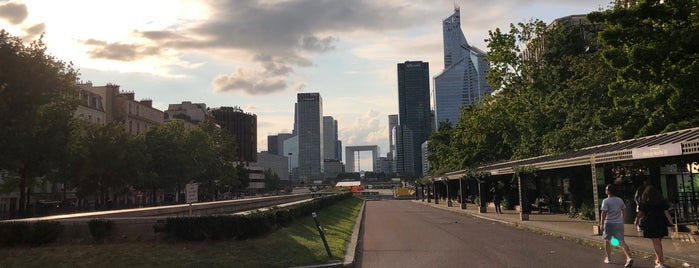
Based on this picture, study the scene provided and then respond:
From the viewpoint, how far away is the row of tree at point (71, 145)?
19.4m

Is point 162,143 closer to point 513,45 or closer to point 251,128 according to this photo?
point 513,45

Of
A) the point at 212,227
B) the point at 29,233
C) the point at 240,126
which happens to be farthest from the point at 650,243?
the point at 240,126

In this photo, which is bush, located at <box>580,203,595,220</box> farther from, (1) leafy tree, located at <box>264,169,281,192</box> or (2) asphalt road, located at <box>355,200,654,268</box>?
(1) leafy tree, located at <box>264,169,281,192</box>

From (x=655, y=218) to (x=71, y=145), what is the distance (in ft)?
127

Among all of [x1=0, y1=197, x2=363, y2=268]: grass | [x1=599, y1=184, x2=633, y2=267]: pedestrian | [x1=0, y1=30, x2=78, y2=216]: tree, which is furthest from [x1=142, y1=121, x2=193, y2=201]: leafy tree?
[x1=599, y1=184, x2=633, y2=267]: pedestrian

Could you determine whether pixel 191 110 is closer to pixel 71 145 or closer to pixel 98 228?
pixel 71 145

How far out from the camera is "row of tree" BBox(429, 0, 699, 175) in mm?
15156

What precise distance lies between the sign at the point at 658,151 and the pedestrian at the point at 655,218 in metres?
2.81

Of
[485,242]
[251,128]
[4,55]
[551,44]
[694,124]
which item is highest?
[251,128]

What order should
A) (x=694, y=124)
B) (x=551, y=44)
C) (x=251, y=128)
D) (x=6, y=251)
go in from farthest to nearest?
1. (x=251, y=128)
2. (x=551, y=44)
3. (x=694, y=124)
4. (x=6, y=251)

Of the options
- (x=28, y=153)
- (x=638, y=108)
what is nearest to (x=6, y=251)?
(x=638, y=108)

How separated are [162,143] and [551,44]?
42876 mm

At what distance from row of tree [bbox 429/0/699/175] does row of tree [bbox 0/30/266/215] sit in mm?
19398

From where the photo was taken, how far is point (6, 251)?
12484 millimetres
